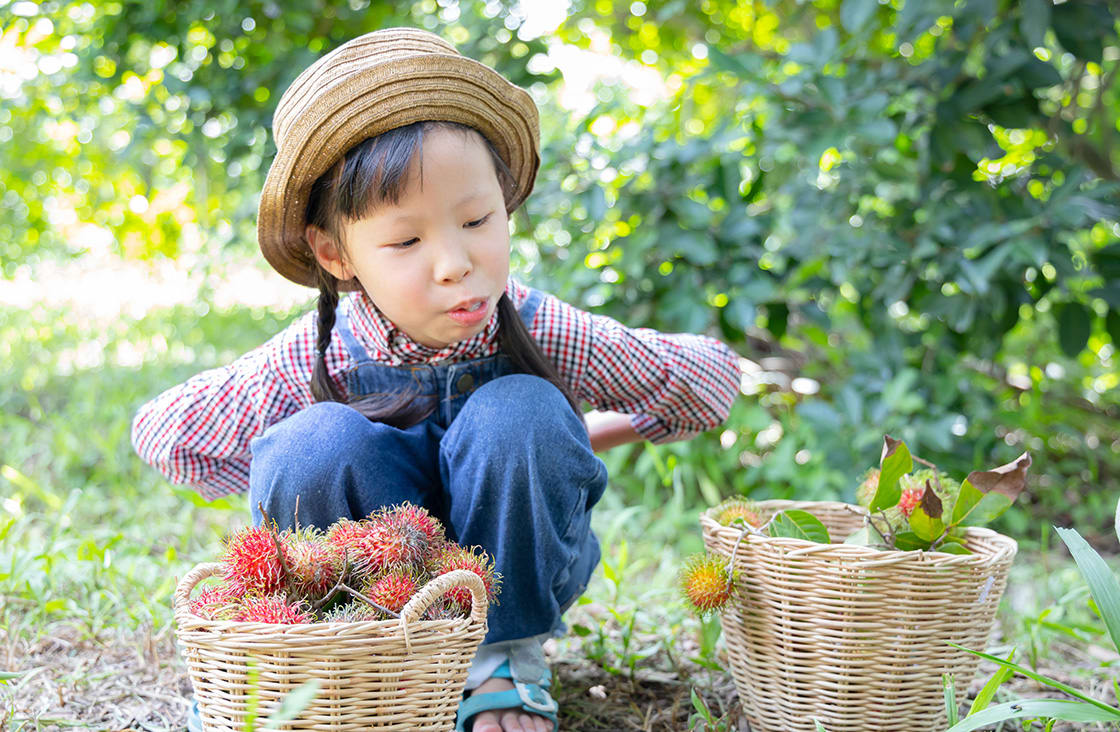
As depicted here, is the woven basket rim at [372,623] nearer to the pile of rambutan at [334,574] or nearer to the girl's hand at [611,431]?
the pile of rambutan at [334,574]

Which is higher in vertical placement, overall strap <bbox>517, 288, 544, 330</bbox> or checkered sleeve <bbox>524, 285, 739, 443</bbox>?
overall strap <bbox>517, 288, 544, 330</bbox>

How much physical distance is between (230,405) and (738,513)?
0.75 m

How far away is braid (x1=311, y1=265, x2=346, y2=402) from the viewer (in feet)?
4.42

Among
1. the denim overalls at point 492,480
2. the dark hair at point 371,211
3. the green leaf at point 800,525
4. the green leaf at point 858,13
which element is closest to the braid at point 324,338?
the dark hair at point 371,211

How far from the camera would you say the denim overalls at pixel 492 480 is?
116cm

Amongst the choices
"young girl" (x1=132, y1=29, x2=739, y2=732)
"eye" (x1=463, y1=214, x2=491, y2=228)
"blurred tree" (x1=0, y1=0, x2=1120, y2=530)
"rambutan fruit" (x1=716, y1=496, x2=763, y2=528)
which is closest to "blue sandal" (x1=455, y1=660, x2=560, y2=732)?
"young girl" (x1=132, y1=29, x2=739, y2=732)

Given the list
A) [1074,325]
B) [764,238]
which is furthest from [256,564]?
[1074,325]

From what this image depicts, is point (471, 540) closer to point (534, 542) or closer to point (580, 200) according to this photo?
point (534, 542)

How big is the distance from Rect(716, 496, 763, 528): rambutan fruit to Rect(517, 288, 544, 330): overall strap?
0.38 m

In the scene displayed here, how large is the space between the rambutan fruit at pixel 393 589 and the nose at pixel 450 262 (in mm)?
383

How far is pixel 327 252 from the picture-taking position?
4.25 feet

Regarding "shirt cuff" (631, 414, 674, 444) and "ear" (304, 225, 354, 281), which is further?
"shirt cuff" (631, 414, 674, 444)

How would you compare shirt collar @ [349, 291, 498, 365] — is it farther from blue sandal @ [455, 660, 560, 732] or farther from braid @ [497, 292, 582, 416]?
blue sandal @ [455, 660, 560, 732]

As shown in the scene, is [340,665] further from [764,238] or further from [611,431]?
[764,238]
